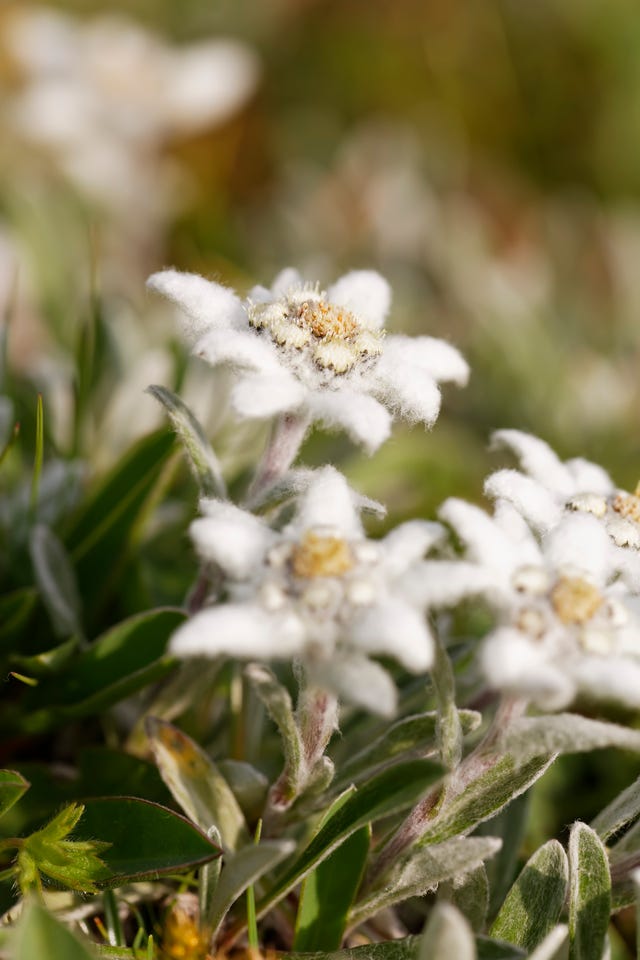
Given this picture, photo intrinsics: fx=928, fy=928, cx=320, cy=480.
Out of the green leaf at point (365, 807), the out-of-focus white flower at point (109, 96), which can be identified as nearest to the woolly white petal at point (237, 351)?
the green leaf at point (365, 807)

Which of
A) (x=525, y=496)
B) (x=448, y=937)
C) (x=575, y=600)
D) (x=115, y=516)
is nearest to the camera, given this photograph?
(x=448, y=937)

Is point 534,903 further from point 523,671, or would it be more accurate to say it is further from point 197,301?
point 197,301

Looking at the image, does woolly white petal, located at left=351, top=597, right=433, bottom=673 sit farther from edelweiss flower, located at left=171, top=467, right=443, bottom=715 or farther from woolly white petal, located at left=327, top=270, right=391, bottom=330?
woolly white petal, located at left=327, top=270, right=391, bottom=330

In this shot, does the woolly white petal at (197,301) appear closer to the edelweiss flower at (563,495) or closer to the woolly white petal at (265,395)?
the woolly white petal at (265,395)

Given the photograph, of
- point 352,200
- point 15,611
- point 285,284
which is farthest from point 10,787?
point 352,200

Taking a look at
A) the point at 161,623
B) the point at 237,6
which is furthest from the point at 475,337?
the point at 237,6
